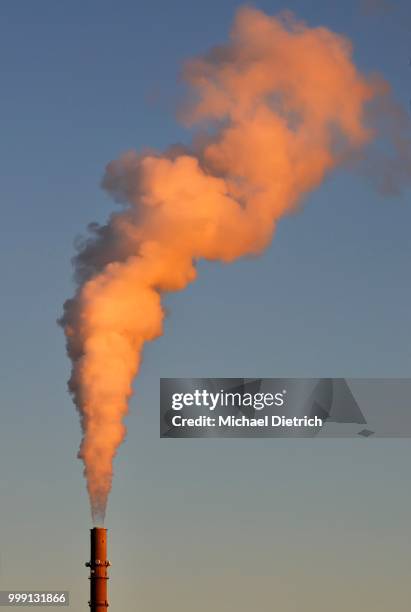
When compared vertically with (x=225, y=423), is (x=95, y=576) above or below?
below

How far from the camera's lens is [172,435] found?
35.9 metres

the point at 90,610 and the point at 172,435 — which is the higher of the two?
the point at 172,435

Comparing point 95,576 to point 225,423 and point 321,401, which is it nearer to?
point 225,423

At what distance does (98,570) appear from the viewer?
3872 cm

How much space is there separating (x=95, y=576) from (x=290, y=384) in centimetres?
1077

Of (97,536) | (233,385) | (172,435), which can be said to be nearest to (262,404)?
(233,385)

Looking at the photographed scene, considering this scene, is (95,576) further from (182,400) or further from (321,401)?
(321,401)

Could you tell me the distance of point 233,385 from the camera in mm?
36031


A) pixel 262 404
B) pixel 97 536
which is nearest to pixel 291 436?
pixel 262 404

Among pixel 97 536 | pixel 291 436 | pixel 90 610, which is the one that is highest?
pixel 291 436

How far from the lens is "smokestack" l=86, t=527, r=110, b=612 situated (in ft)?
127

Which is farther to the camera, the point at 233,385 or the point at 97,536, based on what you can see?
the point at 97,536

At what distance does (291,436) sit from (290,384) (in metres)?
1.90

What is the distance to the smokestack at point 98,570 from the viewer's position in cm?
A: 3869
